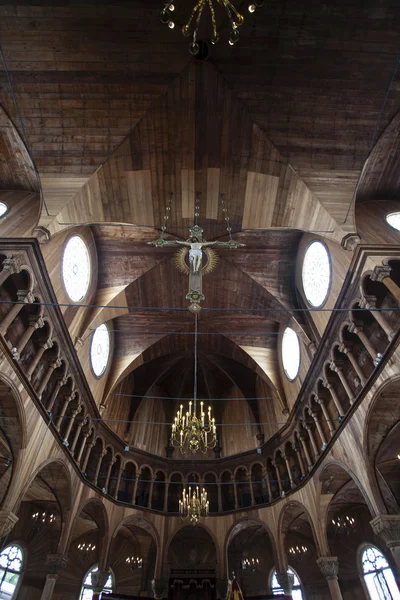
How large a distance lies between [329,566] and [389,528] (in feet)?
15.1

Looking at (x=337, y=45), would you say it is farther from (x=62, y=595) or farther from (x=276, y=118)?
(x=62, y=595)

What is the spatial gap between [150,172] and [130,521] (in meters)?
16.0

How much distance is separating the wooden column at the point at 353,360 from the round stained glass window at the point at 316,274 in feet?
7.36

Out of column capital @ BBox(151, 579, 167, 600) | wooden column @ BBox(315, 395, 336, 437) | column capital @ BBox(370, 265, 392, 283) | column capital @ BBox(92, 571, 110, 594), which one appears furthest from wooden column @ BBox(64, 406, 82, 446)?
column capital @ BBox(370, 265, 392, 283)

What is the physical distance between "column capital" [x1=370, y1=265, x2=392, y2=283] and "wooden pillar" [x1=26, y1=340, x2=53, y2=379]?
10.3 metres

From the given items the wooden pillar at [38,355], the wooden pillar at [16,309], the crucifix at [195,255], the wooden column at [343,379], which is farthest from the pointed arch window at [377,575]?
the wooden pillar at [16,309]

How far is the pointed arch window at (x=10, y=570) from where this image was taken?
15.0 metres

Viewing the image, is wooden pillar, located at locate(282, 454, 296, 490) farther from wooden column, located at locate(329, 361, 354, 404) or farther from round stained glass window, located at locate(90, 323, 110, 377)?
round stained glass window, located at locate(90, 323, 110, 377)

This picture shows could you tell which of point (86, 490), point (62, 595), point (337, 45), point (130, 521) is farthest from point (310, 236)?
point (62, 595)

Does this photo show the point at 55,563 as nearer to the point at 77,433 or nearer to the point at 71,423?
the point at 77,433

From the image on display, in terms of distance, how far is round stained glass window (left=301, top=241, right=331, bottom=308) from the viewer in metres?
13.6

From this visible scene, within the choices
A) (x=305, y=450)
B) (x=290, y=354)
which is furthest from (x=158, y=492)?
(x=290, y=354)

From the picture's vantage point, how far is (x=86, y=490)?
14859 millimetres

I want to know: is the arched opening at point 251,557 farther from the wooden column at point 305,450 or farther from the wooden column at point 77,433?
the wooden column at point 77,433
